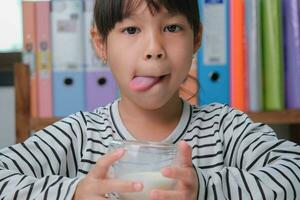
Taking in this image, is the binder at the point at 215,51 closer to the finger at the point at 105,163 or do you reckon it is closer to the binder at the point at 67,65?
the binder at the point at 67,65

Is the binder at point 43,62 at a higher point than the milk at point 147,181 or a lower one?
higher

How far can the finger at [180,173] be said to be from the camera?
19.1 inches

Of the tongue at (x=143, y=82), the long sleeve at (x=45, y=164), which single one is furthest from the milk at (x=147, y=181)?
the tongue at (x=143, y=82)

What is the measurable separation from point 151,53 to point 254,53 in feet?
2.10

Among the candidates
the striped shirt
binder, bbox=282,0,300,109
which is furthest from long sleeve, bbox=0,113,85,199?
binder, bbox=282,0,300,109

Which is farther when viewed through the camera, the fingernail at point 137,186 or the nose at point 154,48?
the nose at point 154,48

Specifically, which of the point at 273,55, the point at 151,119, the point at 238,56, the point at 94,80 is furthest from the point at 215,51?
the point at 151,119

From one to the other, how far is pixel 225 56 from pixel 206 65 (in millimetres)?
62

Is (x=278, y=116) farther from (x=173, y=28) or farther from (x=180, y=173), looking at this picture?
(x=180, y=173)

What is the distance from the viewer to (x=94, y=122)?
0.86m

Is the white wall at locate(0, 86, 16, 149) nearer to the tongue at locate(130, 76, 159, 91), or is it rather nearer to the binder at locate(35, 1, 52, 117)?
the binder at locate(35, 1, 52, 117)

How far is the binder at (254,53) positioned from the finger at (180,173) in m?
0.81

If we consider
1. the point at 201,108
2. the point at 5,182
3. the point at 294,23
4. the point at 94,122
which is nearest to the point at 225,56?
the point at 294,23

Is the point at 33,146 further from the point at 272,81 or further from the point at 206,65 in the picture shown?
the point at 272,81
